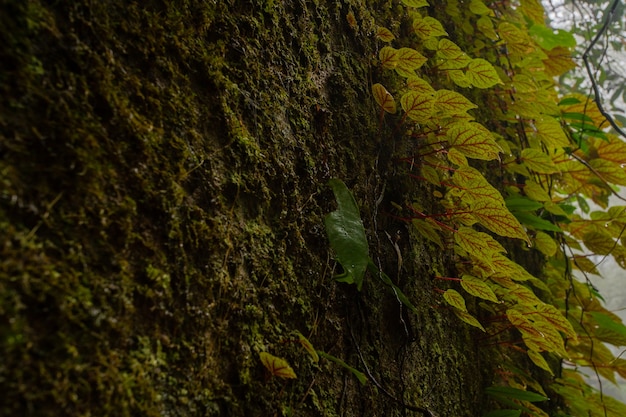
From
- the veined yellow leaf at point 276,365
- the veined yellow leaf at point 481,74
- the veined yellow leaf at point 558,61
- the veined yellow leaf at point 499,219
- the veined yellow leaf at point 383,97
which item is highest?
the veined yellow leaf at point 558,61

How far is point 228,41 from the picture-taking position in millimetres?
835

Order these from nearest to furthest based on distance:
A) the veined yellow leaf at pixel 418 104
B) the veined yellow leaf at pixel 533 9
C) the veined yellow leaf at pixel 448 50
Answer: the veined yellow leaf at pixel 418 104 < the veined yellow leaf at pixel 448 50 < the veined yellow leaf at pixel 533 9

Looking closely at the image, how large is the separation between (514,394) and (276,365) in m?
0.82

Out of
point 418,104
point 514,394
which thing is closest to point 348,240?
point 418,104

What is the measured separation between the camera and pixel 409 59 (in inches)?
46.8

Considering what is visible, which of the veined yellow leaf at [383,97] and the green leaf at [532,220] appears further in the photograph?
the green leaf at [532,220]

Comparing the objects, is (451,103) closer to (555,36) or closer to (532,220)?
(532,220)

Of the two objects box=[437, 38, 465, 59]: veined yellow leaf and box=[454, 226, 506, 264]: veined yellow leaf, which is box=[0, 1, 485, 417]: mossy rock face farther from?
box=[437, 38, 465, 59]: veined yellow leaf

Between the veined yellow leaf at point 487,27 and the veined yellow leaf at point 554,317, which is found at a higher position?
the veined yellow leaf at point 487,27

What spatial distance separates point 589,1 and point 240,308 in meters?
3.79

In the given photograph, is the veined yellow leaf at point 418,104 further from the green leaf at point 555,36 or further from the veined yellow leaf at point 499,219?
the green leaf at point 555,36

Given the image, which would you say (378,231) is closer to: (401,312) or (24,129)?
(401,312)

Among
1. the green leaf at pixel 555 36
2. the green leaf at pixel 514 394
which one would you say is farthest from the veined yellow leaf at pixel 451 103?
the green leaf at pixel 555 36

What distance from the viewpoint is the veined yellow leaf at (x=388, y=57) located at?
3.95ft
